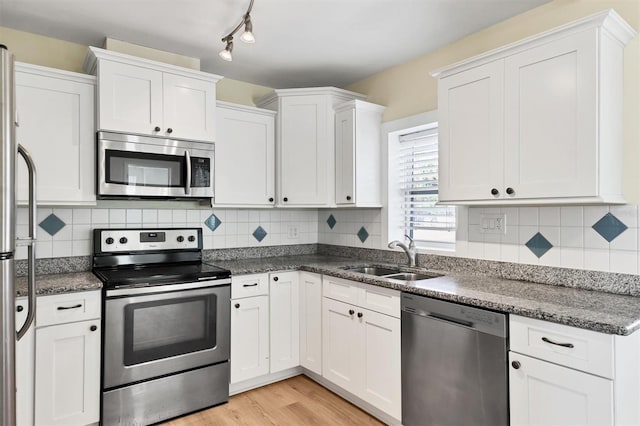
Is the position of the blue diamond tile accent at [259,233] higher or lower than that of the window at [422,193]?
lower

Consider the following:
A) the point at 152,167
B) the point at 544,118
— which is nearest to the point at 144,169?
the point at 152,167

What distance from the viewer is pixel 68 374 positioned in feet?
7.07

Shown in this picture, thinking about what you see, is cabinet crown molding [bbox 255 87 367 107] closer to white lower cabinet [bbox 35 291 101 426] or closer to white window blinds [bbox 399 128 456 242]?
white window blinds [bbox 399 128 456 242]

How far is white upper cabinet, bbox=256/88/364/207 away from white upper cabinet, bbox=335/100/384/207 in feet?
0.24

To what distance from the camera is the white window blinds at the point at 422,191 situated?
286cm

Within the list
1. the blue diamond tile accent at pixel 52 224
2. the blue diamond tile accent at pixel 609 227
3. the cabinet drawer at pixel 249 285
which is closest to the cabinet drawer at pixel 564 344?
the blue diamond tile accent at pixel 609 227

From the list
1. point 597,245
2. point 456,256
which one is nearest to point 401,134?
point 456,256

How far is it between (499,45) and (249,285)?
89.7 inches

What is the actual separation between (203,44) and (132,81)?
1.86 ft

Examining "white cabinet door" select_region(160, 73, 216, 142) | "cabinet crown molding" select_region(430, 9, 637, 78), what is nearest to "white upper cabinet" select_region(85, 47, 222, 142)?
"white cabinet door" select_region(160, 73, 216, 142)

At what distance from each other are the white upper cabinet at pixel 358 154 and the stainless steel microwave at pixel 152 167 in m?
1.01

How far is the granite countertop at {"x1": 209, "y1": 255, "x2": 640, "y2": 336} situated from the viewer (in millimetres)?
1508

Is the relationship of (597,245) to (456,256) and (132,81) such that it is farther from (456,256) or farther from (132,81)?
(132,81)

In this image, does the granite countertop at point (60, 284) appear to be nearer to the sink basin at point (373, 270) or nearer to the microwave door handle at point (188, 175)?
the microwave door handle at point (188, 175)
